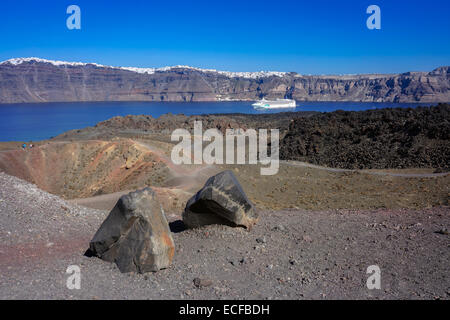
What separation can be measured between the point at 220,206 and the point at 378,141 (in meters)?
24.6

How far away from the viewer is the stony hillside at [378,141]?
1009 inches

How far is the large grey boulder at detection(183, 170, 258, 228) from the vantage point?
8938 millimetres

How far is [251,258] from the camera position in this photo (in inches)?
Answer: 313

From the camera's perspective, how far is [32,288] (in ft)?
20.0

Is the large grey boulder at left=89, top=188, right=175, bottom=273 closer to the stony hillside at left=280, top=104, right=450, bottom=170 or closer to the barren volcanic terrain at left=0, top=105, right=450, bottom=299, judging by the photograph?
the barren volcanic terrain at left=0, top=105, right=450, bottom=299

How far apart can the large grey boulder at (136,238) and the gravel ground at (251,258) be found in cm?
22
